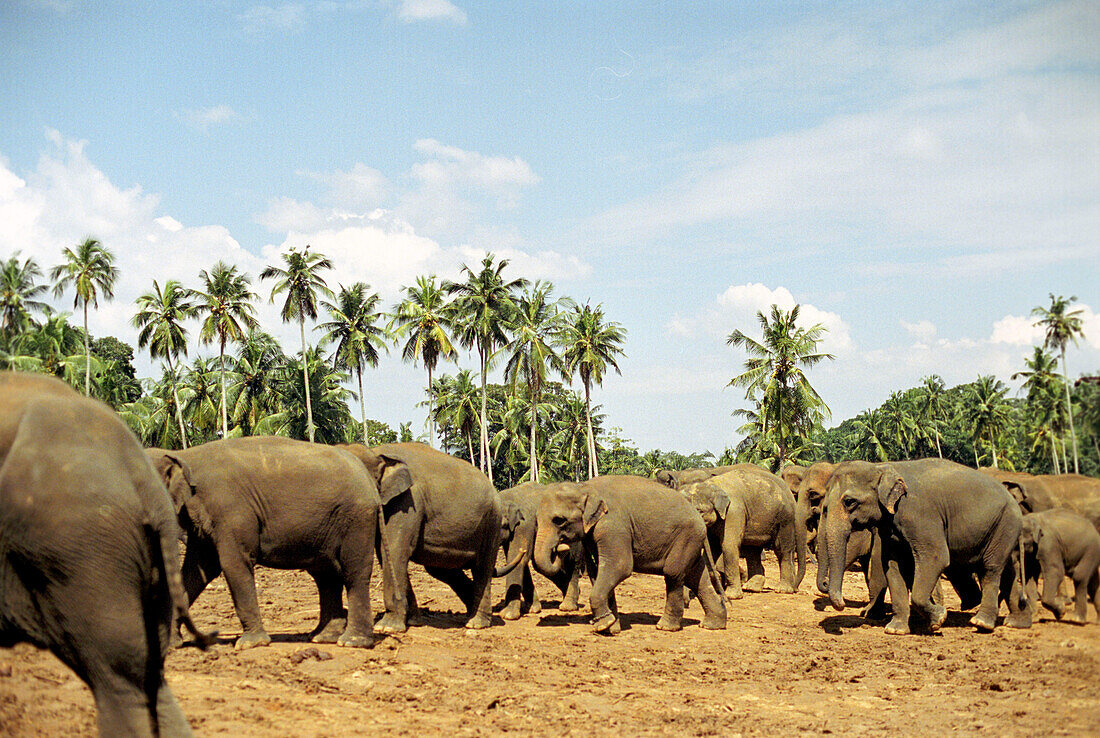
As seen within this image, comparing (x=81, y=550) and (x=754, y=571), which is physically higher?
(x=81, y=550)

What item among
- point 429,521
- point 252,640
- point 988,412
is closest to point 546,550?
point 429,521

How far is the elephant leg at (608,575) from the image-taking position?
514 inches

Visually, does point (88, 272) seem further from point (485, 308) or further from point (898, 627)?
point (898, 627)

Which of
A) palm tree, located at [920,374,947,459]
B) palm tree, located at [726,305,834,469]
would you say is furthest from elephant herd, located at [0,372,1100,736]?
palm tree, located at [920,374,947,459]

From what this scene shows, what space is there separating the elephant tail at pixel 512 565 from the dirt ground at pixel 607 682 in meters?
0.80

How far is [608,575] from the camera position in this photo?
1323 centimetres

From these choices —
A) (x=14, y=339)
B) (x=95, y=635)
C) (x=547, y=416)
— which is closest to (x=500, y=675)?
(x=95, y=635)

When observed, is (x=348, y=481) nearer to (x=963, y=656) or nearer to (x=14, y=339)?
(x=14, y=339)

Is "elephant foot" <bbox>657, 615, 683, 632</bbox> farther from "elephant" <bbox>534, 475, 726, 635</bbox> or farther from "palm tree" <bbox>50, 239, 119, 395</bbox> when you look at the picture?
"palm tree" <bbox>50, 239, 119, 395</bbox>

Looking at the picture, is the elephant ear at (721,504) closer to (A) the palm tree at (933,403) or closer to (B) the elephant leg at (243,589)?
(B) the elephant leg at (243,589)

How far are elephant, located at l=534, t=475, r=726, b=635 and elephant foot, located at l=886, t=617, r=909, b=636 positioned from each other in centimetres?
241

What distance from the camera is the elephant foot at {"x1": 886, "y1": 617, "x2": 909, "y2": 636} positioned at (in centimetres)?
1345

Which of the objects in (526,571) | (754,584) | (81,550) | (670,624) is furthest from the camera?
(754,584)

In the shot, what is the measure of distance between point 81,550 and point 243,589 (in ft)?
18.6
